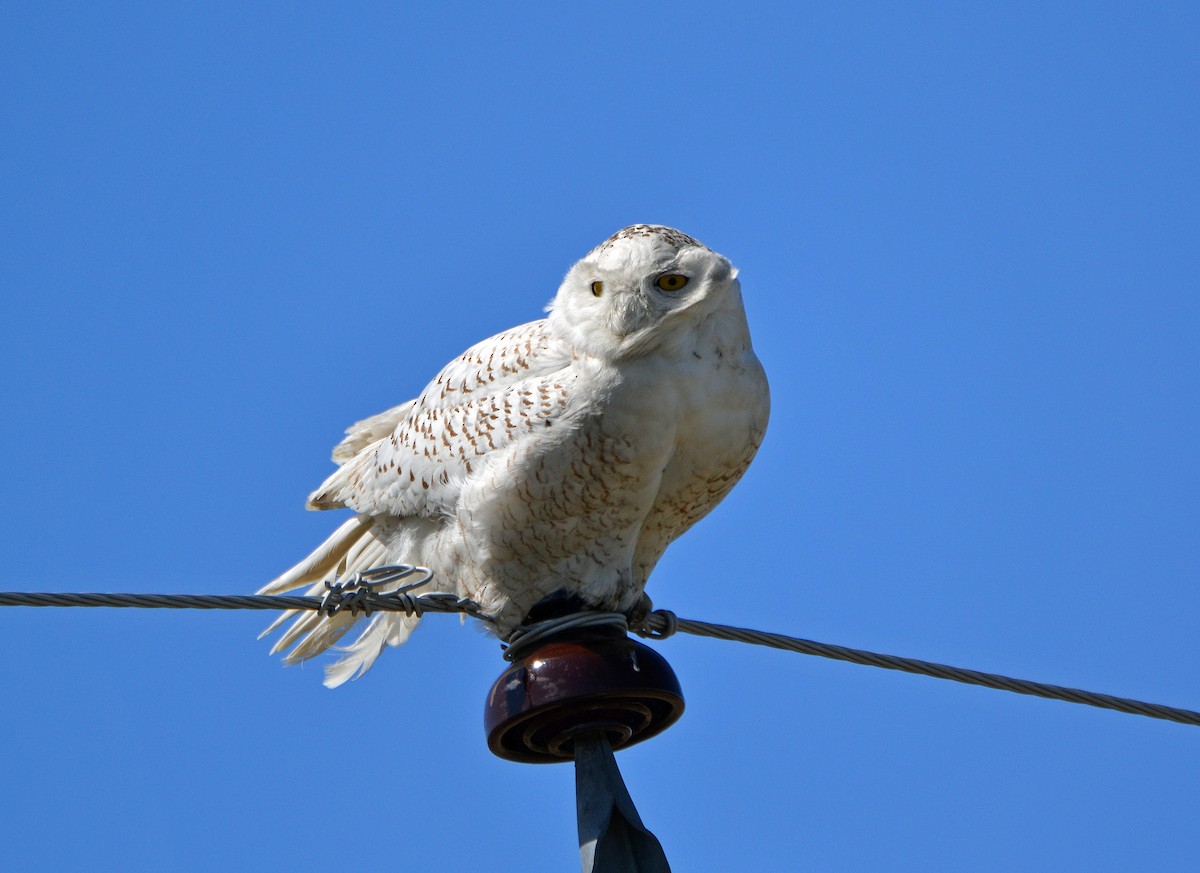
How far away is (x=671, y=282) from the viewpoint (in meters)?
5.12

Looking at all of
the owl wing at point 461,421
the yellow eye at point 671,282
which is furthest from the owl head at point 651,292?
the owl wing at point 461,421

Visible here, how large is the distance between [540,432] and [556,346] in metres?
0.32

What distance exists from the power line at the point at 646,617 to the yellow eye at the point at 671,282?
101 centimetres

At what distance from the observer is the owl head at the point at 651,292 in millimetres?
5078

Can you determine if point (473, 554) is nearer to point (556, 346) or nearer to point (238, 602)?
point (556, 346)

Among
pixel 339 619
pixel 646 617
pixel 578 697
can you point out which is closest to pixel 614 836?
pixel 578 697

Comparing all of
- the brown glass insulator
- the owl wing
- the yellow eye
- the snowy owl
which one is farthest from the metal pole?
the yellow eye

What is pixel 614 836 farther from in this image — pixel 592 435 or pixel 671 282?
pixel 671 282

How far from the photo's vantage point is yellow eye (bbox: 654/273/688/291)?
511cm

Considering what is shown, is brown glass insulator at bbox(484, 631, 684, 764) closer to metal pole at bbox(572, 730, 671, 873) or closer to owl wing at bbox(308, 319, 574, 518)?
metal pole at bbox(572, 730, 671, 873)

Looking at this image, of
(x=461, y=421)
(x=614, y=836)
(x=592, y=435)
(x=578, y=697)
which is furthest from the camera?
(x=461, y=421)

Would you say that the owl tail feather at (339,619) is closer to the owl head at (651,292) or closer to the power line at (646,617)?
the power line at (646,617)

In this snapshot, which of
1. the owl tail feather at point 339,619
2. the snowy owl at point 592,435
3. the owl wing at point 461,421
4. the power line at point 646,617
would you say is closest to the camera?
the power line at point 646,617

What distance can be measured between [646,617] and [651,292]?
1.12 metres
